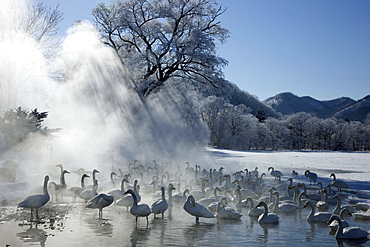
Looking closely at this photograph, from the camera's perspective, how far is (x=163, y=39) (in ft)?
79.8

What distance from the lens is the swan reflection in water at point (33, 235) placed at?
6668mm

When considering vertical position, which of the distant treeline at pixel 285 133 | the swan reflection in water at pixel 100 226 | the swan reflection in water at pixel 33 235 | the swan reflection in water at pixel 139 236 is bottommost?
the swan reflection in water at pixel 139 236

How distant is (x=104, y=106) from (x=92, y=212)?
1495 cm

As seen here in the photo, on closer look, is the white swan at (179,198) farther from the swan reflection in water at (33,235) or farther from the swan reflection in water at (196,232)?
the swan reflection in water at (33,235)

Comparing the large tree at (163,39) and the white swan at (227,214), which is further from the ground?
the large tree at (163,39)

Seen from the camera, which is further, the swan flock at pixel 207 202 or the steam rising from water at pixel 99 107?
the steam rising from water at pixel 99 107

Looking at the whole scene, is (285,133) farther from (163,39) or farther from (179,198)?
(179,198)

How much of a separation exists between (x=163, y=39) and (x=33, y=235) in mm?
19059

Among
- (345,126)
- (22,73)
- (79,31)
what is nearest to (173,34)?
(79,31)

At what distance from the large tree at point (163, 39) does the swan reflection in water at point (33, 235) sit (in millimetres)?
17033

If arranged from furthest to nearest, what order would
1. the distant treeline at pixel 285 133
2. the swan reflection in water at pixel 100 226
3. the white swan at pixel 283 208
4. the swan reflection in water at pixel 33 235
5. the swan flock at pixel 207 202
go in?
the distant treeline at pixel 285 133 → the white swan at pixel 283 208 → the swan flock at pixel 207 202 → the swan reflection in water at pixel 100 226 → the swan reflection in water at pixel 33 235

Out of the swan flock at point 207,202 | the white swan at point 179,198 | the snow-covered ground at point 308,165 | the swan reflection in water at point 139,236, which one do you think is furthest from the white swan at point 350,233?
the snow-covered ground at point 308,165

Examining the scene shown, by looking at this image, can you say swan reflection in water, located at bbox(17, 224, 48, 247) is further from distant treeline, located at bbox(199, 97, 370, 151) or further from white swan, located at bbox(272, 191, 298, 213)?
distant treeline, located at bbox(199, 97, 370, 151)

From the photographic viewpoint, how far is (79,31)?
24812mm
